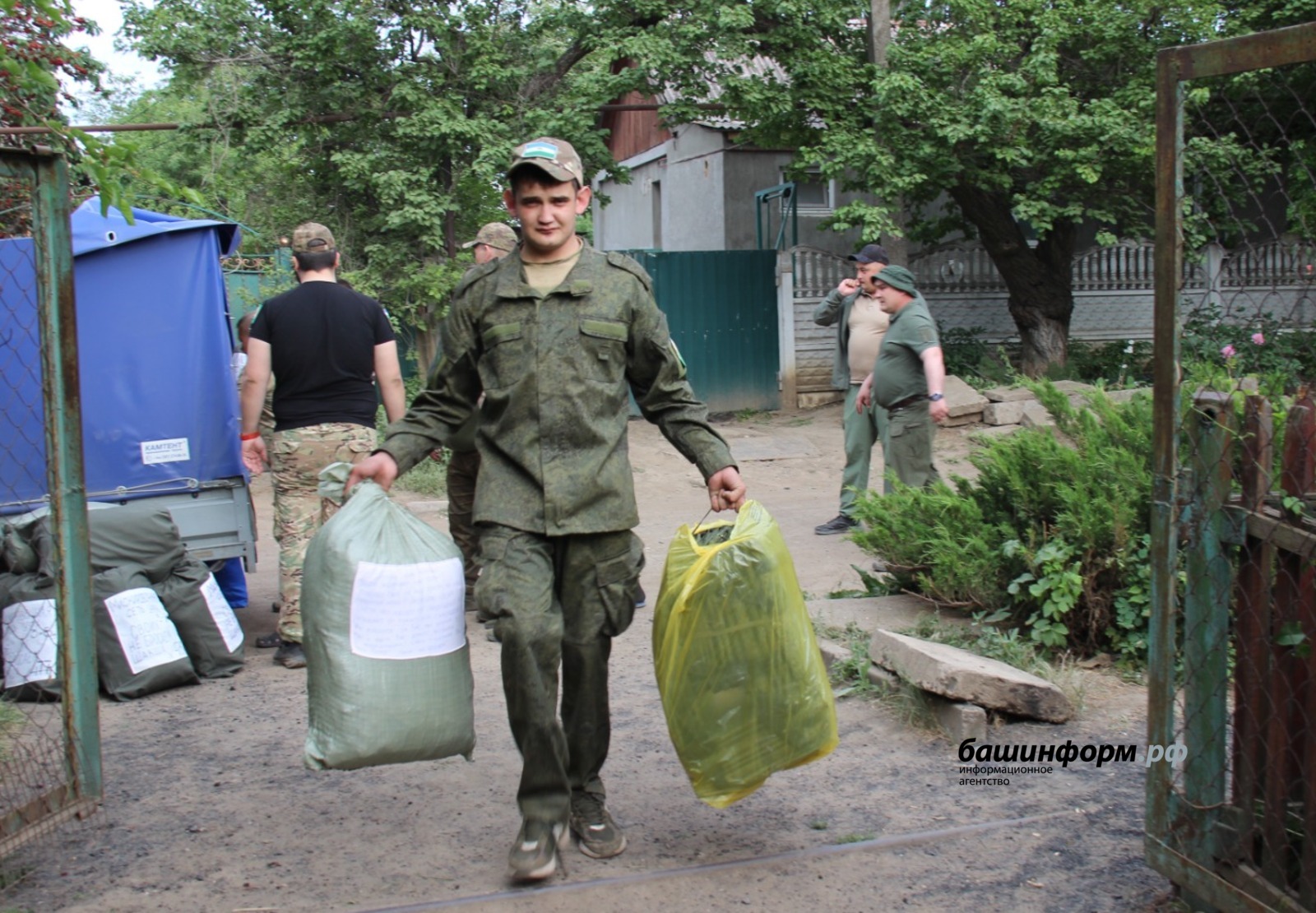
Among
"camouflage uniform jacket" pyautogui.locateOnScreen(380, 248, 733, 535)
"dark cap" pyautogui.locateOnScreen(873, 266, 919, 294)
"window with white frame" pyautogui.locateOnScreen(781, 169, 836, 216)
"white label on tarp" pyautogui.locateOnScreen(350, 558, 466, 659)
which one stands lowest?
"white label on tarp" pyautogui.locateOnScreen(350, 558, 466, 659)

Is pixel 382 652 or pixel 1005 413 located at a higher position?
pixel 382 652

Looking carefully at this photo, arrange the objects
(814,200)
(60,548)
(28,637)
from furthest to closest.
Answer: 1. (814,200)
2. (28,637)
3. (60,548)

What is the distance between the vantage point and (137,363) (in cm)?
549

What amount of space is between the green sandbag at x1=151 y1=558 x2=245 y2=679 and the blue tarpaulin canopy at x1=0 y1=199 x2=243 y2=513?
1.63 ft

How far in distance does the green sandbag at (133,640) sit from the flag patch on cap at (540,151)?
2.83 meters

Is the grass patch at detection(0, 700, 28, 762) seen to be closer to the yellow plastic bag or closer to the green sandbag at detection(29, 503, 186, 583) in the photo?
the green sandbag at detection(29, 503, 186, 583)

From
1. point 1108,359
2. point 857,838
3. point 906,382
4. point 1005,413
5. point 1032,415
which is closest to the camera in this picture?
point 857,838

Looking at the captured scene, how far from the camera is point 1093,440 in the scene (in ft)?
16.5

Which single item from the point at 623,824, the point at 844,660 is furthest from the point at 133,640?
the point at 844,660

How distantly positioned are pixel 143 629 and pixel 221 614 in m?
0.40

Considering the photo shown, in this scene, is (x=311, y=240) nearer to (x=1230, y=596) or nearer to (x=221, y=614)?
(x=221, y=614)

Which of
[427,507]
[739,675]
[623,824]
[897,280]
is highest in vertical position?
[897,280]

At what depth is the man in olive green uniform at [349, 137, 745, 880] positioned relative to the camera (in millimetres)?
3129

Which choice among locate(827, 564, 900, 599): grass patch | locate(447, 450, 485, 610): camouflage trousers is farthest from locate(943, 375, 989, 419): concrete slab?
locate(447, 450, 485, 610): camouflage trousers
